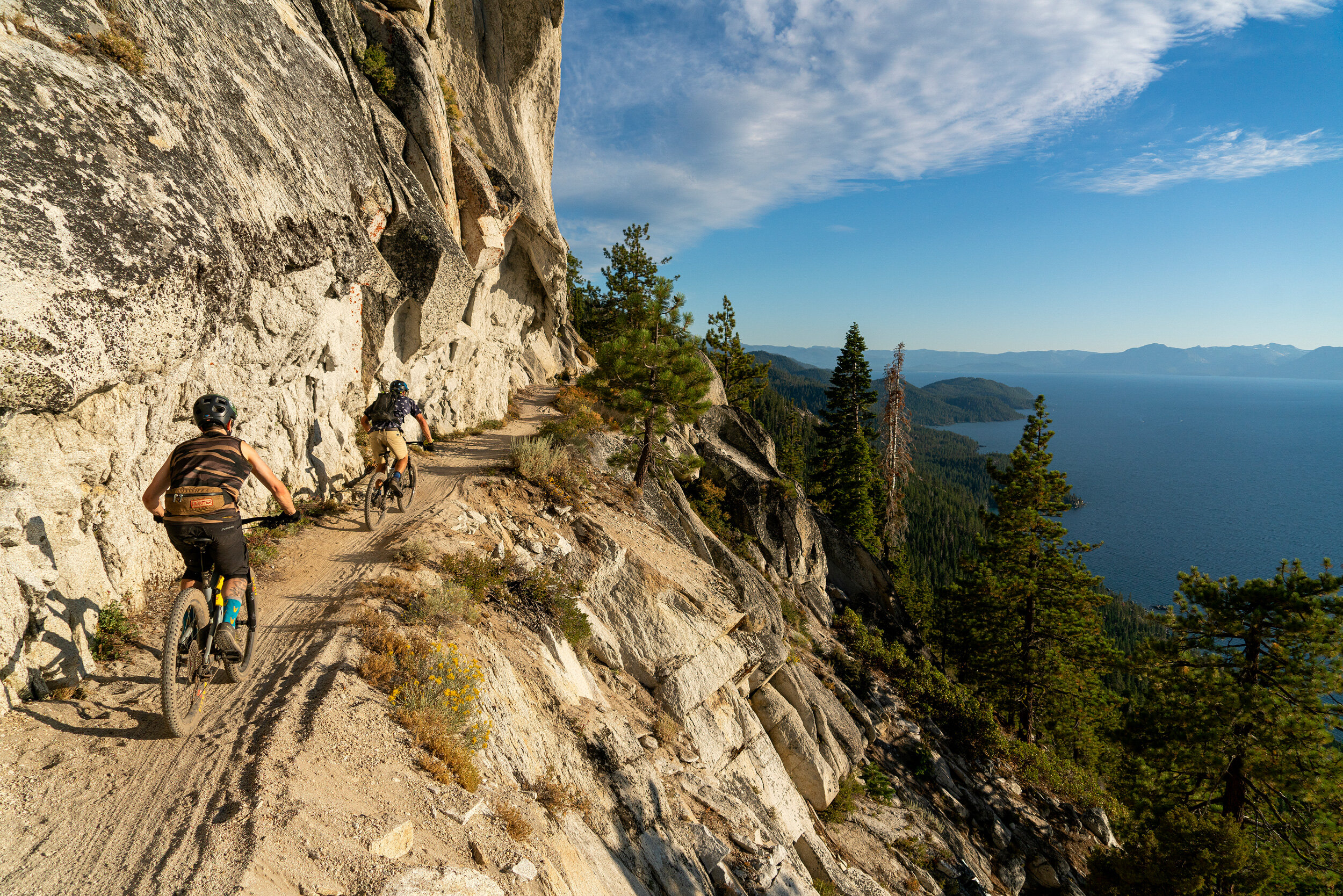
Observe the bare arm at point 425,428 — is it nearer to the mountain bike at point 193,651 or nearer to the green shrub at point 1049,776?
the mountain bike at point 193,651

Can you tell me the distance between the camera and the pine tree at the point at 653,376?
1472cm

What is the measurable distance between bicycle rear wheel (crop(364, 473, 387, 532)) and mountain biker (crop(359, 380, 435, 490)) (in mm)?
249

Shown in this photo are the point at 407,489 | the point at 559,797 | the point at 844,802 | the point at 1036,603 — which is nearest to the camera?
the point at 559,797

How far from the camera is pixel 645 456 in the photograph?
1605 centimetres

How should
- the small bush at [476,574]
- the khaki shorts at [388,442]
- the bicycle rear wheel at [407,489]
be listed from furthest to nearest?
the bicycle rear wheel at [407,489], the khaki shorts at [388,442], the small bush at [476,574]

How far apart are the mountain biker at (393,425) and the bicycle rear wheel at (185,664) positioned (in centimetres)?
570

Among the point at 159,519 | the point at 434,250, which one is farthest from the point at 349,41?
the point at 159,519

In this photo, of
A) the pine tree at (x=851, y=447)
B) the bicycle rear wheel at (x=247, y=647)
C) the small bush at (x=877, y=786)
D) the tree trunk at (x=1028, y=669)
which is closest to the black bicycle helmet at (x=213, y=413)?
the bicycle rear wheel at (x=247, y=647)

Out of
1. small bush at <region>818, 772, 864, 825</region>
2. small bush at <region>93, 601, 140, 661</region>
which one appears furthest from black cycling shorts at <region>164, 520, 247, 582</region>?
small bush at <region>818, 772, 864, 825</region>

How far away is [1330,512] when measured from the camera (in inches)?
6250

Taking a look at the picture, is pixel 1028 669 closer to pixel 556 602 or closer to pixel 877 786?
pixel 877 786

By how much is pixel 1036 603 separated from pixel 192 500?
30186 millimetres

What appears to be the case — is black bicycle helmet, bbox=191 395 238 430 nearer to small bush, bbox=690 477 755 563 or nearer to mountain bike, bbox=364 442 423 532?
mountain bike, bbox=364 442 423 532

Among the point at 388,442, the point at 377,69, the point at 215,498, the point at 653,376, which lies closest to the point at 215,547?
the point at 215,498
